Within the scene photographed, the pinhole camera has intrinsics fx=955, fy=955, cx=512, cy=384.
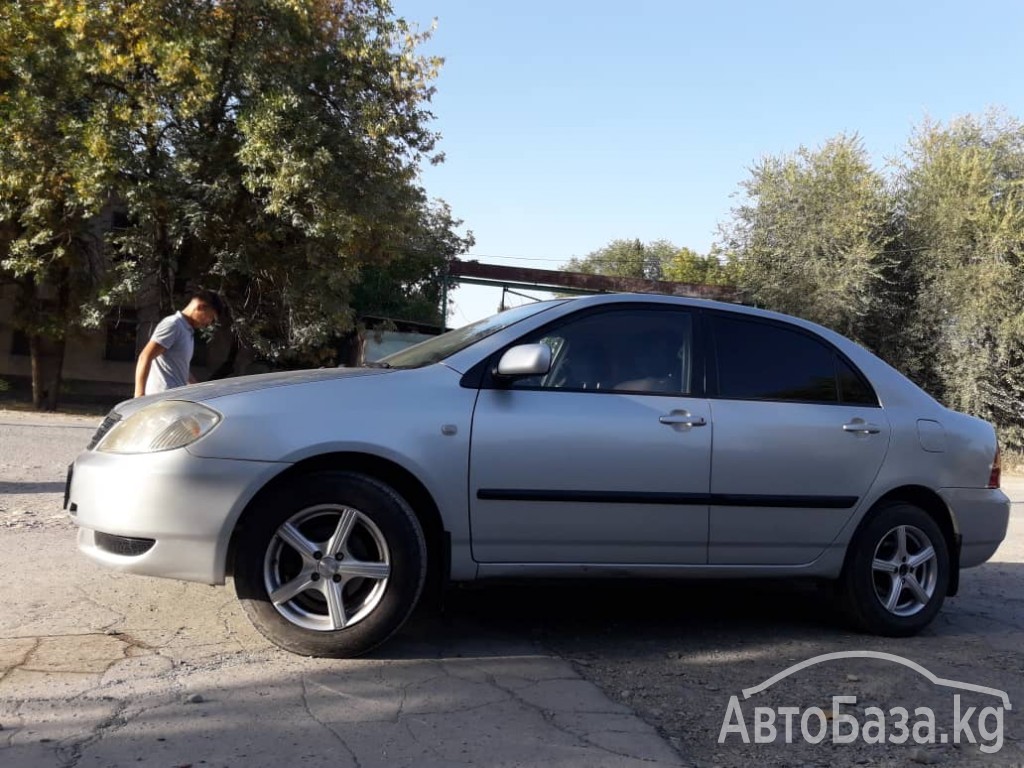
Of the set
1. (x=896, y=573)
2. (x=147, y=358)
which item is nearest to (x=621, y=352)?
(x=896, y=573)

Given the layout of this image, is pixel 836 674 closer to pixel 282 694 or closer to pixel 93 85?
pixel 282 694

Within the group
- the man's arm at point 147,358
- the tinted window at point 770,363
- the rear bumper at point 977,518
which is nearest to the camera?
the tinted window at point 770,363

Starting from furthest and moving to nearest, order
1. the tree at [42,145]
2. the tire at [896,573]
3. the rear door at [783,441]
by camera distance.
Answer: the tree at [42,145], the tire at [896,573], the rear door at [783,441]

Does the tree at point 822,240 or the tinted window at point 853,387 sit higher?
the tree at point 822,240

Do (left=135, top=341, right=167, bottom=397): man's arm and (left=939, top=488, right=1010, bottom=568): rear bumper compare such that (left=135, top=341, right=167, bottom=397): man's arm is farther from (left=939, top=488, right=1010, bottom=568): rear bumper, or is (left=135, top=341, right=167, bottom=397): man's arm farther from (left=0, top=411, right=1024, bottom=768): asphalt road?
(left=939, top=488, right=1010, bottom=568): rear bumper

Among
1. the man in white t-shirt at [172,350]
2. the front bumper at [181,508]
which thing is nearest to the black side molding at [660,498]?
the front bumper at [181,508]

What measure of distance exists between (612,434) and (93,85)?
49.8ft

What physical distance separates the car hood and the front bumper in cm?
35

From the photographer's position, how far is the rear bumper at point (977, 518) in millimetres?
5230

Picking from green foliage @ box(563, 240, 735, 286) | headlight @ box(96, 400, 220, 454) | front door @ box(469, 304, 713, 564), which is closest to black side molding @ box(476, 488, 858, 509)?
front door @ box(469, 304, 713, 564)

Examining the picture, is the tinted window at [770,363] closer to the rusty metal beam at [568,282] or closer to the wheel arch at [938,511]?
the wheel arch at [938,511]

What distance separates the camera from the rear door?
465cm

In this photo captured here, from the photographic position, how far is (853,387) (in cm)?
516

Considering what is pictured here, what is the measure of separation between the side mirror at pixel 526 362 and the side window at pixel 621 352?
0.57 feet
